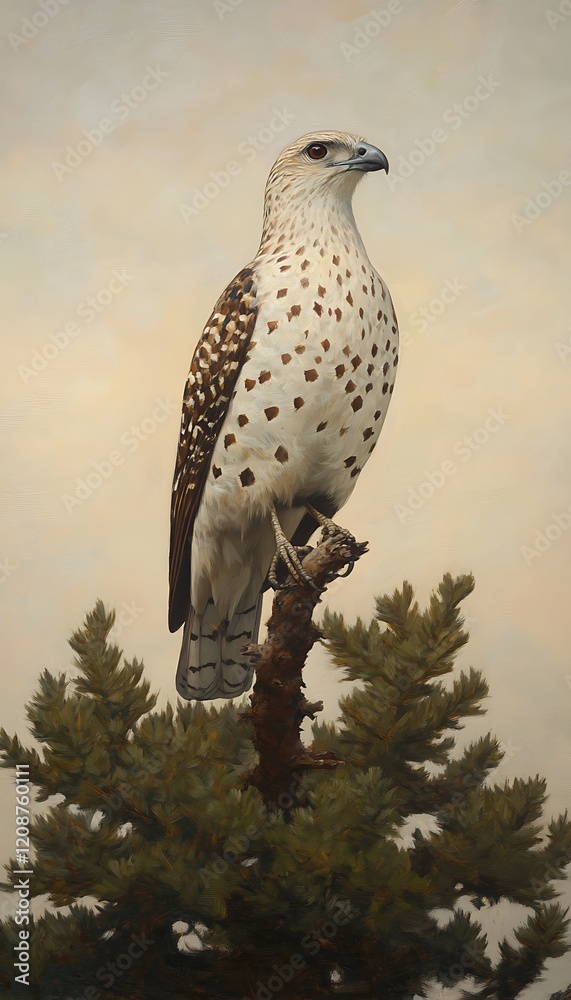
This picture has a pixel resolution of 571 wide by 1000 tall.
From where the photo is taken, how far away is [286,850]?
1857 mm

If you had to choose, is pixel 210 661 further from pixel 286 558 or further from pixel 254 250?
pixel 254 250

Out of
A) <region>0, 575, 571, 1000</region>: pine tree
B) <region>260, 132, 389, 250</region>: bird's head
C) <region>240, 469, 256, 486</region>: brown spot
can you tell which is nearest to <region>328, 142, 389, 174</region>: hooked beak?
<region>260, 132, 389, 250</region>: bird's head

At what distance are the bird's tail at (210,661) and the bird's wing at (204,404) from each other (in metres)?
0.07

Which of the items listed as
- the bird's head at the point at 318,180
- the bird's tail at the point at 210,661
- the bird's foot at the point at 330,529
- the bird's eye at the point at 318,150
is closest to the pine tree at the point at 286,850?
the bird's tail at the point at 210,661

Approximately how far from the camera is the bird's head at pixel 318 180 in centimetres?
215

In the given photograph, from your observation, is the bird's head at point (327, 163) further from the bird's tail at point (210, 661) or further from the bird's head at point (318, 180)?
the bird's tail at point (210, 661)

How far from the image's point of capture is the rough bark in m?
1.89

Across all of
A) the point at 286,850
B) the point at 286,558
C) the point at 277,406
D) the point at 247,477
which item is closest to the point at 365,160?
the point at 277,406

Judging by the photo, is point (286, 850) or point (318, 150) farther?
point (318, 150)

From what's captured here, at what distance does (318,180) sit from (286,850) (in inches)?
61.2

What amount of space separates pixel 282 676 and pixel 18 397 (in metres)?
1.07

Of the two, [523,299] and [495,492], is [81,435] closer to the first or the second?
[495,492]

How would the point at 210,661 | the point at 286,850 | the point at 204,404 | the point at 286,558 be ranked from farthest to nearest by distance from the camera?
1. the point at 210,661
2. the point at 204,404
3. the point at 286,558
4. the point at 286,850

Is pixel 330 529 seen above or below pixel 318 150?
below
